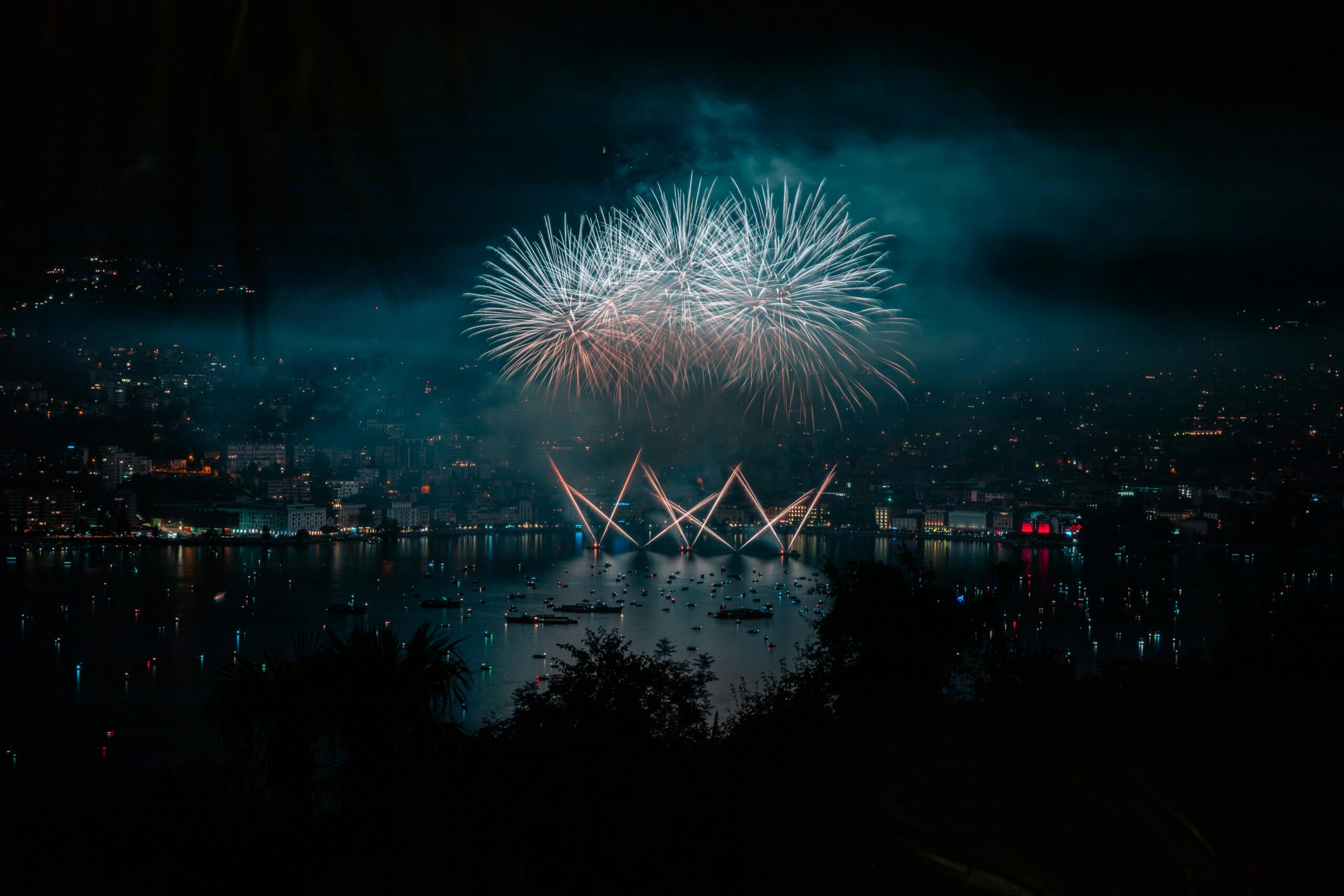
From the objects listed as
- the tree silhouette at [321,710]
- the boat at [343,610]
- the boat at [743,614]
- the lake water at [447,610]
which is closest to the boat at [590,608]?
the lake water at [447,610]

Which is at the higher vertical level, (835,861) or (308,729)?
(308,729)

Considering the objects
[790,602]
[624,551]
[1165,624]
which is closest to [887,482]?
[624,551]

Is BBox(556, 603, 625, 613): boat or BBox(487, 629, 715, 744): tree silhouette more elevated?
Result: BBox(487, 629, 715, 744): tree silhouette

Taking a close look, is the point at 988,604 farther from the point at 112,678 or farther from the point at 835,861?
the point at 112,678

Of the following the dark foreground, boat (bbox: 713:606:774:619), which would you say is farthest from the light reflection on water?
the dark foreground

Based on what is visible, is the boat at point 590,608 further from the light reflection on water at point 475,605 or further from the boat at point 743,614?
the boat at point 743,614

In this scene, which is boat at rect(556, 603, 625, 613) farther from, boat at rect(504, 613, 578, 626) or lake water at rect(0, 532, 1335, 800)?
boat at rect(504, 613, 578, 626)

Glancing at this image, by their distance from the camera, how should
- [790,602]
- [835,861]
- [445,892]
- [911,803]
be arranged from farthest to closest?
[790,602] → [911,803] → [835,861] → [445,892]
